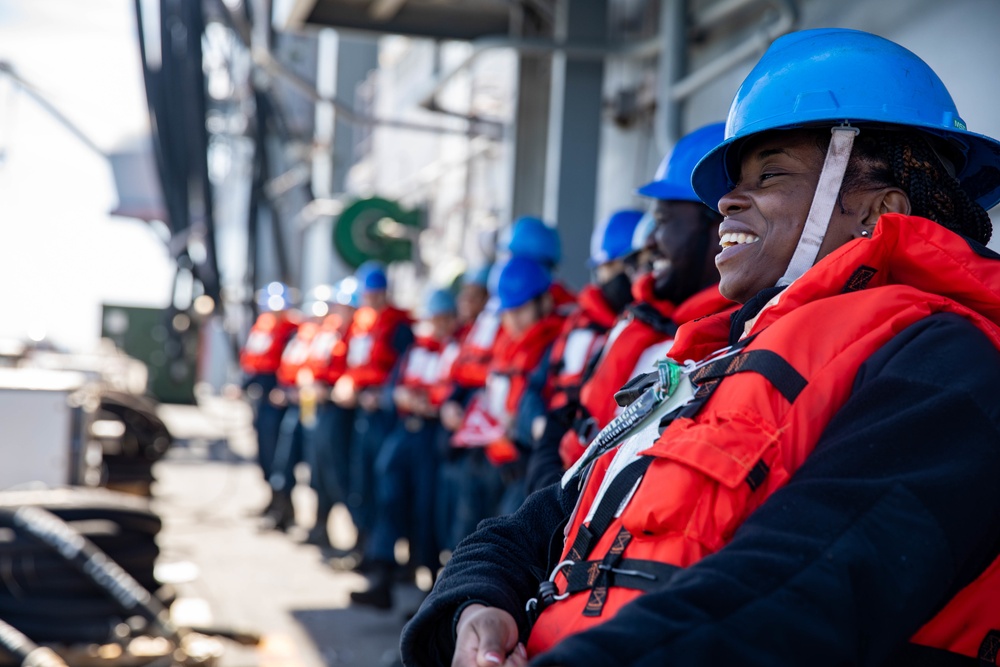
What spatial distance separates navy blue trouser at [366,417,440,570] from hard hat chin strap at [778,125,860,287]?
5235mm

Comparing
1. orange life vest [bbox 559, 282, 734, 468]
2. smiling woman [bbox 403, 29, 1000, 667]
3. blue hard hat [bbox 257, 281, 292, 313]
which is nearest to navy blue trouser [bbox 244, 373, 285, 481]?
blue hard hat [bbox 257, 281, 292, 313]

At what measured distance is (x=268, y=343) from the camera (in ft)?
35.7

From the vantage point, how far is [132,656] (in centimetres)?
377

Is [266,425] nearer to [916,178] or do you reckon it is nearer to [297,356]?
[297,356]

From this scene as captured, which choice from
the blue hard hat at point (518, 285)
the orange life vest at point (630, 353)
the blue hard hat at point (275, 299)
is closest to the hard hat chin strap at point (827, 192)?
the orange life vest at point (630, 353)

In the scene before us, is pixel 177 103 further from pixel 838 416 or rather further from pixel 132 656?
pixel 838 416

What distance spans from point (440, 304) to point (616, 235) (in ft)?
9.97

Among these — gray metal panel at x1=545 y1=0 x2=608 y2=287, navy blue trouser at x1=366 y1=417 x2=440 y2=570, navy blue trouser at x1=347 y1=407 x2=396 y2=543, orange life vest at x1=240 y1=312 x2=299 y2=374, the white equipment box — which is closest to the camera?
the white equipment box

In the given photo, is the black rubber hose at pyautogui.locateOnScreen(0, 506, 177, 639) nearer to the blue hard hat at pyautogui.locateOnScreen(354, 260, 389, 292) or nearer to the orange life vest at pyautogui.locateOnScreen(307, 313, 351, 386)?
the blue hard hat at pyautogui.locateOnScreen(354, 260, 389, 292)

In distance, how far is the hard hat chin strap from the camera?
58.6 inches

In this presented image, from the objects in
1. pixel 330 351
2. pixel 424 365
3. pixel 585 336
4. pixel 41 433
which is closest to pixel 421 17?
pixel 330 351

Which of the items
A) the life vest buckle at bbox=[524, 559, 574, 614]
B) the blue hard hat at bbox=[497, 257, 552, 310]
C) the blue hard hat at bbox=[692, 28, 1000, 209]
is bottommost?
the blue hard hat at bbox=[497, 257, 552, 310]

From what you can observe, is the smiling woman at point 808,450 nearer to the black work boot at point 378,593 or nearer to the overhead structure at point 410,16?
the black work boot at point 378,593

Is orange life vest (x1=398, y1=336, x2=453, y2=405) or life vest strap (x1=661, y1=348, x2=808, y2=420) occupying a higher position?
life vest strap (x1=661, y1=348, x2=808, y2=420)
